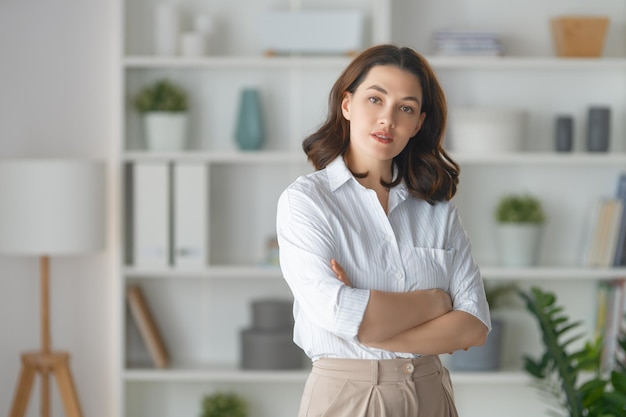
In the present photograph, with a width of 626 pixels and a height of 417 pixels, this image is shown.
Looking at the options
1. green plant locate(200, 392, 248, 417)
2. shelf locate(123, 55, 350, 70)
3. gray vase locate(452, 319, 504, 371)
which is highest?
shelf locate(123, 55, 350, 70)

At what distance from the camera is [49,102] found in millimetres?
3984

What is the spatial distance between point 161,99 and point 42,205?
0.64m

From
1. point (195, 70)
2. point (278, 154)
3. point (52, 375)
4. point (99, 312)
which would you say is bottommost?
point (52, 375)

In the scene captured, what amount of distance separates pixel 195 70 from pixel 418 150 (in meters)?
2.07

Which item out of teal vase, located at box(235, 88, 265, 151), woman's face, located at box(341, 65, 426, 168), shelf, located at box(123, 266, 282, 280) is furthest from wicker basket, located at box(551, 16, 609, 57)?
woman's face, located at box(341, 65, 426, 168)

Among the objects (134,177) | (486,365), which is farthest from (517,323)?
(134,177)

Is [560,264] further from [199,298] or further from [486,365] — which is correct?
[199,298]

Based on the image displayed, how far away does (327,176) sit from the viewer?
2.00m

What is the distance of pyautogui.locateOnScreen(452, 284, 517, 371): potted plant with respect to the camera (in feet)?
12.7

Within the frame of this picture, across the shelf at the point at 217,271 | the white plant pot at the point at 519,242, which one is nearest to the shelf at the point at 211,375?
the shelf at the point at 217,271

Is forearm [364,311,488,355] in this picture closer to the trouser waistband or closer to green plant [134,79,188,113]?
the trouser waistband

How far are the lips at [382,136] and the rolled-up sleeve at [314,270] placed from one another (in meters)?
0.18

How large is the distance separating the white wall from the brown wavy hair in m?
2.09

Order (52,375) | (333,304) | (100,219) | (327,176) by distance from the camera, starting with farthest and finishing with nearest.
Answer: (52,375) < (100,219) < (327,176) < (333,304)
